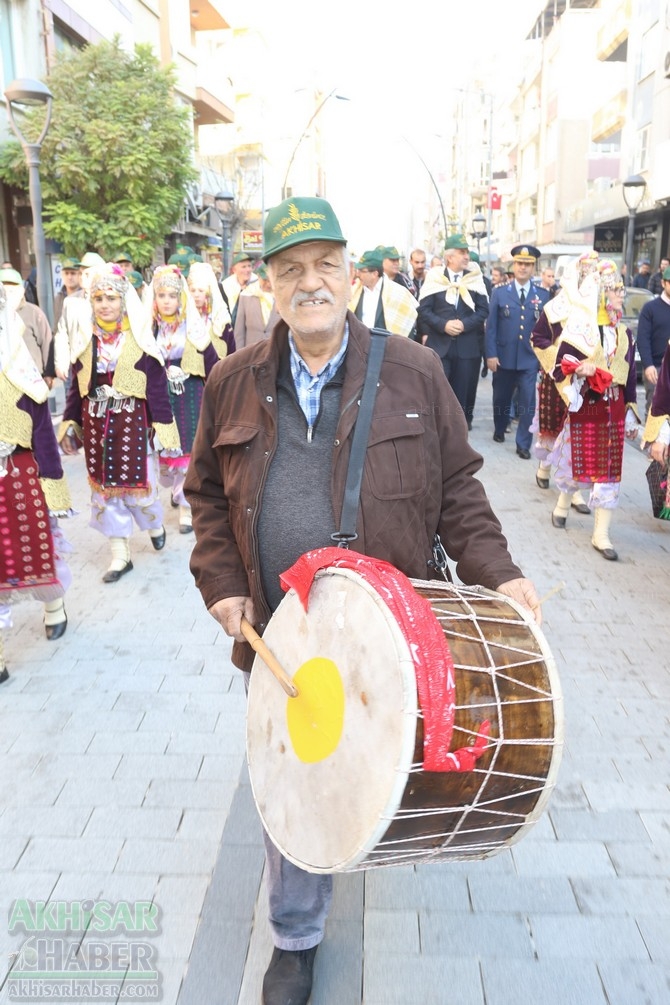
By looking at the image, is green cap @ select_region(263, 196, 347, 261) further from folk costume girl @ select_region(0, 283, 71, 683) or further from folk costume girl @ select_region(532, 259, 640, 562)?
folk costume girl @ select_region(532, 259, 640, 562)

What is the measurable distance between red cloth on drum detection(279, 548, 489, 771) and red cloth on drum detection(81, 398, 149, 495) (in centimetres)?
400

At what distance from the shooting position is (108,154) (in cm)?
1602

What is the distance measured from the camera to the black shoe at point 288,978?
2.36 metres

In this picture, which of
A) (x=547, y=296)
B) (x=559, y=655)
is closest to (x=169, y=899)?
(x=559, y=655)

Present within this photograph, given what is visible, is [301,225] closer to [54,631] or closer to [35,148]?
[54,631]

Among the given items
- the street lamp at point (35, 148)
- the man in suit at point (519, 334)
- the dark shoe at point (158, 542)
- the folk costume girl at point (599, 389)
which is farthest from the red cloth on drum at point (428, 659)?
the street lamp at point (35, 148)

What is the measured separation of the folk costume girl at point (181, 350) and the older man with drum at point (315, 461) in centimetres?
445

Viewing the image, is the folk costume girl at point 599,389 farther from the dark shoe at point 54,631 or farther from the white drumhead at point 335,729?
the white drumhead at point 335,729

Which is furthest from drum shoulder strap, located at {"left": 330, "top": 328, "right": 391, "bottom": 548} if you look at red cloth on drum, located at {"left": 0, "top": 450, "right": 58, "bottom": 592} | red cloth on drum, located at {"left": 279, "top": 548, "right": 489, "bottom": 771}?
red cloth on drum, located at {"left": 0, "top": 450, "right": 58, "bottom": 592}

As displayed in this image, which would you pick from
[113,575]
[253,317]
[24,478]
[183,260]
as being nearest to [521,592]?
[24,478]

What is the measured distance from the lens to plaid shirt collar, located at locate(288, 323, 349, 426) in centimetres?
236

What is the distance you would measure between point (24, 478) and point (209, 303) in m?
3.37

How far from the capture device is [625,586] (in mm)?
5742

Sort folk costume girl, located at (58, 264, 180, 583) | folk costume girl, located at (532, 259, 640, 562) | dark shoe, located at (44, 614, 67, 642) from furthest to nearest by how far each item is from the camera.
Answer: folk costume girl, located at (532, 259, 640, 562)
folk costume girl, located at (58, 264, 180, 583)
dark shoe, located at (44, 614, 67, 642)
